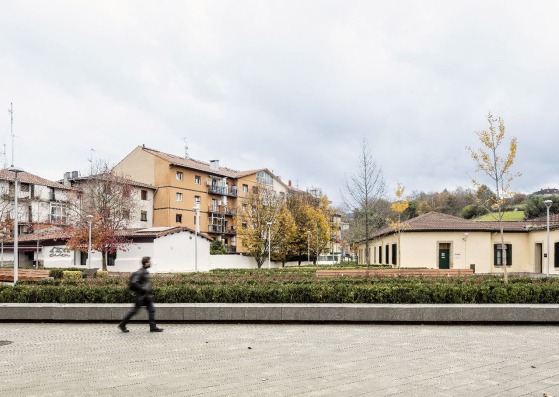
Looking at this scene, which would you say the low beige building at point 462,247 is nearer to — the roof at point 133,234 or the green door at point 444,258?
the green door at point 444,258

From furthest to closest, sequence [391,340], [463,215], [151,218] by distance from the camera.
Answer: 1. [463,215]
2. [151,218]
3. [391,340]

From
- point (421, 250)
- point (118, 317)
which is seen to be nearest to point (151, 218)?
point (421, 250)

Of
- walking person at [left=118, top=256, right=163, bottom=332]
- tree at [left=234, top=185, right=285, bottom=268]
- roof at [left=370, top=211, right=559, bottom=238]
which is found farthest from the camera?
tree at [left=234, top=185, right=285, bottom=268]

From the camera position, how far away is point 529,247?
119 feet

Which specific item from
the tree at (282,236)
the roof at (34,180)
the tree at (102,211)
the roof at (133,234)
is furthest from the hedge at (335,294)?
the tree at (282,236)

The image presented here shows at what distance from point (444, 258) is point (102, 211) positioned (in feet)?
87.0

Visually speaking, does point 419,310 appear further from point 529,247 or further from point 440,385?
point 529,247

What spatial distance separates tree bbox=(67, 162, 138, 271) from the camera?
121 feet

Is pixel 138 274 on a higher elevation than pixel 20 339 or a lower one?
higher

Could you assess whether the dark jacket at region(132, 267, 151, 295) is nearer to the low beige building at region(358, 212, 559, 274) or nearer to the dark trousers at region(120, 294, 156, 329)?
the dark trousers at region(120, 294, 156, 329)

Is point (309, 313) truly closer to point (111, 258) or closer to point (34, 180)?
point (111, 258)

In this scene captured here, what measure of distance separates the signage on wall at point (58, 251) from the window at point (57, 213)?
10.7 metres

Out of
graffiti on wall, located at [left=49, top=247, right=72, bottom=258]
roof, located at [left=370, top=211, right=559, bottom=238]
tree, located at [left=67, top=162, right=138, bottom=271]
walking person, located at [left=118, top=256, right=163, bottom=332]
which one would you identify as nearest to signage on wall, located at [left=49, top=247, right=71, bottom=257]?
graffiti on wall, located at [left=49, top=247, right=72, bottom=258]

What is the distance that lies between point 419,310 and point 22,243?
143 feet
